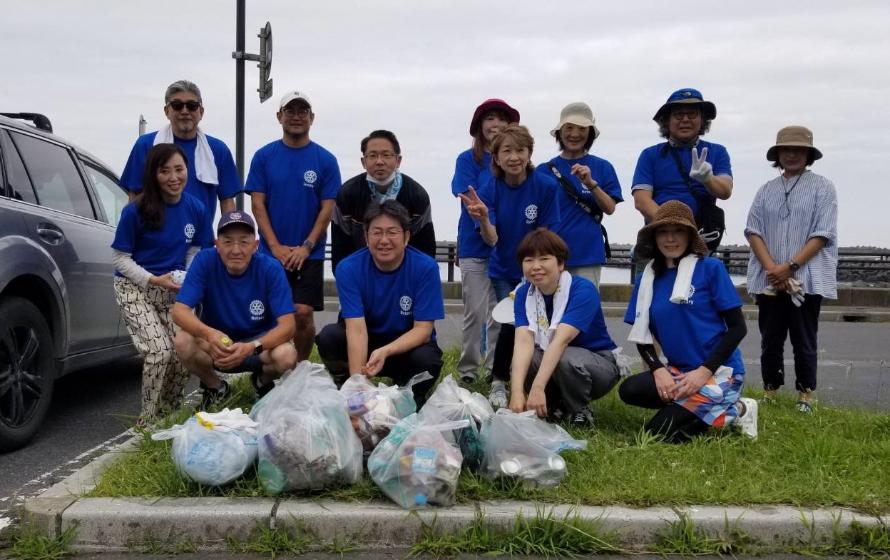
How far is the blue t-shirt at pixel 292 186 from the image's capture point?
17.5 ft

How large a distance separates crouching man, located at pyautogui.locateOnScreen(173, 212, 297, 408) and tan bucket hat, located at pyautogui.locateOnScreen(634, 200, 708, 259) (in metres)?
1.92

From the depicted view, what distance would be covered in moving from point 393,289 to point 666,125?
6.97 ft

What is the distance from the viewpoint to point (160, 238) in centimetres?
470

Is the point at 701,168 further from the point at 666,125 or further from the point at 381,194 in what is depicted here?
the point at 381,194

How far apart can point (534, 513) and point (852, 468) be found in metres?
1.62

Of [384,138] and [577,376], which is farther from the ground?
[384,138]

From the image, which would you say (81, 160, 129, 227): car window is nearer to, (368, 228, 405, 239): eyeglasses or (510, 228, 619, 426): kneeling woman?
(368, 228, 405, 239): eyeglasses

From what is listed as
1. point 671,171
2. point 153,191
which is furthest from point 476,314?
point 153,191

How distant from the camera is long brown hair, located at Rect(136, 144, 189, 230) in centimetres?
464

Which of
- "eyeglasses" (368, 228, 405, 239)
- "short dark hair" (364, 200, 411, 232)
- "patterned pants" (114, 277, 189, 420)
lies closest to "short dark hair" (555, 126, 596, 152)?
"short dark hair" (364, 200, 411, 232)

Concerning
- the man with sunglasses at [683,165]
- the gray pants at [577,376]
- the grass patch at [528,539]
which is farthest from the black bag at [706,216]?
the grass patch at [528,539]

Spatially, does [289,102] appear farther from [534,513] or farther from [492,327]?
[534,513]

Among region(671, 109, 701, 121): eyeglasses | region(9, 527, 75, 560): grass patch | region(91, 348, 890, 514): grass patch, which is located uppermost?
region(671, 109, 701, 121): eyeglasses

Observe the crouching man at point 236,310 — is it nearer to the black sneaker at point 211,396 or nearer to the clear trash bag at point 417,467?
the black sneaker at point 211,396
